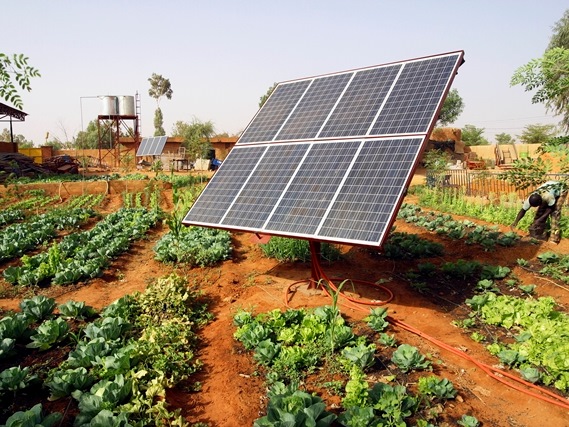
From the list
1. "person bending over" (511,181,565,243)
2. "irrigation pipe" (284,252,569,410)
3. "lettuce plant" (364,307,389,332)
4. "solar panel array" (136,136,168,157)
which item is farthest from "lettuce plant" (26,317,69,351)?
"solar panel array" (136,136,168,157)

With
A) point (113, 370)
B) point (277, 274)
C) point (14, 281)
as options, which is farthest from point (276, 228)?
point (14, 281)

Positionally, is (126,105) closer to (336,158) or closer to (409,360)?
(336,158)

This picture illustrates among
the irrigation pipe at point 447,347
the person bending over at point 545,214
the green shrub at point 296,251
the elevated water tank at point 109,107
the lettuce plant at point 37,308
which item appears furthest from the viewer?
the elevated water tank at point 109,107

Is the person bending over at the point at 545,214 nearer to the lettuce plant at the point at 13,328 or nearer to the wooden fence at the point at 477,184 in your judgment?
the wooden fence at the point at 477,184

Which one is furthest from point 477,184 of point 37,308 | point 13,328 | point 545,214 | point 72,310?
point 13,328

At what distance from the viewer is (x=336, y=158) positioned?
23.9 ft

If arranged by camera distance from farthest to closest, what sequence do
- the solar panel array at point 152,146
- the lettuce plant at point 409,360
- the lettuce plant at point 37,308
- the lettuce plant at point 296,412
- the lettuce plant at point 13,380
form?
1. the solar panel array at point 152,146
2. the lettuce plant at point 37,308
3. the lettuce plant at point 409,360
4. the lettuce plant at point 13,380
5. the lettuce plant at point 296,412

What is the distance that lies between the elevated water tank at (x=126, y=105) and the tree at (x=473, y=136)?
4107cm

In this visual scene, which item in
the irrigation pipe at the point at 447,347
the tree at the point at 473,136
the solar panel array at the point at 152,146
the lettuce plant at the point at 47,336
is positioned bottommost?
the lettuce plant at the point at 47,336

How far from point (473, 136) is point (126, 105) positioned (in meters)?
43.1

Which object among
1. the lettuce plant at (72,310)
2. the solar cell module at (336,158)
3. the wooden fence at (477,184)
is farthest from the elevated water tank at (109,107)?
the lettuce plant at (72,310)

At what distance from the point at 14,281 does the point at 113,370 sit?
17.7 feet

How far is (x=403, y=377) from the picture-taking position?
5156 millimetres

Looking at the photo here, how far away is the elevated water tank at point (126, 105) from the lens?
44.6 meters
